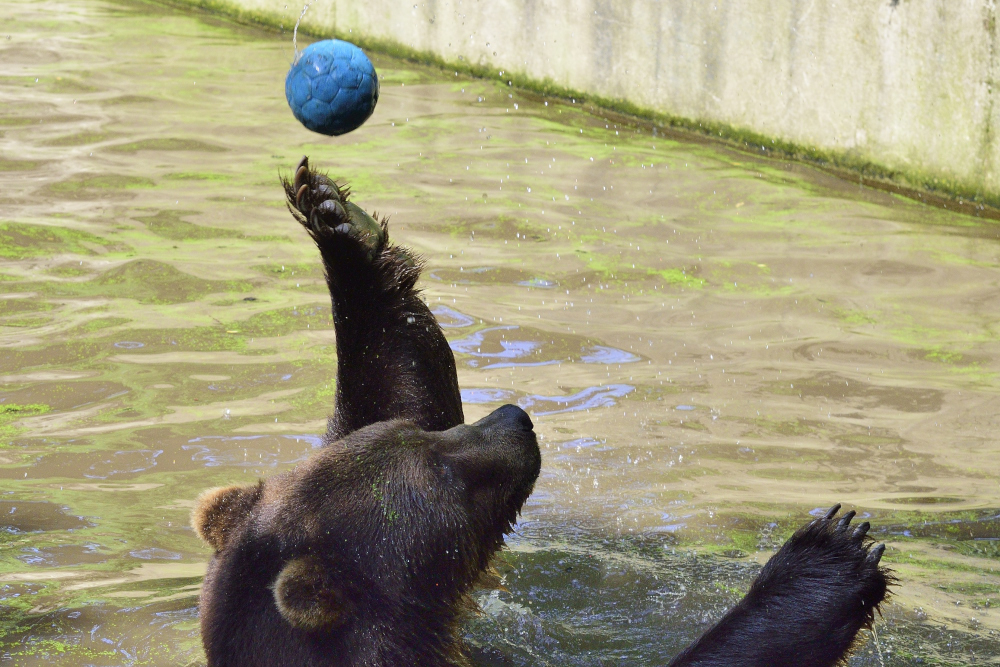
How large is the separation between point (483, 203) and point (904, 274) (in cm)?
292

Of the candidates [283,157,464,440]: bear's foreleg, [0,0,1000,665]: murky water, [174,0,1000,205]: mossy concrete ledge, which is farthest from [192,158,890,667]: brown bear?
[174,0,1000,205]: mossy concrete ledge

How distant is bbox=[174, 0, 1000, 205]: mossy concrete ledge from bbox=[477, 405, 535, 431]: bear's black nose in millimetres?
5929

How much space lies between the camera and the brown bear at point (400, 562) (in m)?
3.45

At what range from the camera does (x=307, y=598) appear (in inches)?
132

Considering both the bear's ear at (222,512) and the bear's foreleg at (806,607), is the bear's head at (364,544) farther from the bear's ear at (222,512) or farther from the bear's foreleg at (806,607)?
the bear's foreleg at (806,607)

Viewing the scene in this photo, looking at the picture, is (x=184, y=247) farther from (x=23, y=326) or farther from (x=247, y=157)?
(x=247, y=157)

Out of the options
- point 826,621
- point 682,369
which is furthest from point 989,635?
point 682,369

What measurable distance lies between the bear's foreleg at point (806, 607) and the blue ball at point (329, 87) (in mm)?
2238

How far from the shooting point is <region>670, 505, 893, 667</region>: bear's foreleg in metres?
3.66

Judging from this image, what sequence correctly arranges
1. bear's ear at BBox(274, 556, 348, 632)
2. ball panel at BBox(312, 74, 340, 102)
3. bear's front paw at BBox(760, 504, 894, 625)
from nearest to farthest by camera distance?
bear's ear at BBox(274, 556, 348, 632) → bear's front paw at BBox(760, 504, 894, 625) → ball panel at BBox(312, 74, 340, 102)

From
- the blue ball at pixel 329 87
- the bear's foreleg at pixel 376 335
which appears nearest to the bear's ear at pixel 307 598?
the bear's foreleg at pixel 376 335

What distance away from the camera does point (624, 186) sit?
9.12 m

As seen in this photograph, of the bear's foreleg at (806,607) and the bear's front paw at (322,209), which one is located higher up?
the bear's front paw at (322,209)

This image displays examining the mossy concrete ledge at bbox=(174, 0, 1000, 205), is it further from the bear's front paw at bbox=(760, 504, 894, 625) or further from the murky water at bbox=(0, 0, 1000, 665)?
the bear's front paw at bbox=(760, 504, 894, 625)
